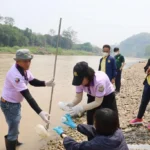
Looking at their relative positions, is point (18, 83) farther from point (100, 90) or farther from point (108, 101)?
point (108, 101)

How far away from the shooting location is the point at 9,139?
3395 millimetres

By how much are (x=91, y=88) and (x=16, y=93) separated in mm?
1021

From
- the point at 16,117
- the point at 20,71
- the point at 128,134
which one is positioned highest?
the point at 20,71

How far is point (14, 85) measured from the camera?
116 inches

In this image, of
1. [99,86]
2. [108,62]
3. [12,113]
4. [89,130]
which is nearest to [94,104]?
[99,86]

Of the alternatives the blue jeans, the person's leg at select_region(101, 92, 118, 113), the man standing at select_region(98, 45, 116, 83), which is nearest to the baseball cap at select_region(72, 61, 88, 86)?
the person's leg at select_region(101, 92, 118, 113)

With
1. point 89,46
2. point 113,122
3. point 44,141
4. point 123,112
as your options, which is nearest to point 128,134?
point 44,141

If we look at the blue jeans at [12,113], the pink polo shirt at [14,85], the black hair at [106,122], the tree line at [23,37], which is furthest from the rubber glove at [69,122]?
the tree line at [23,37]

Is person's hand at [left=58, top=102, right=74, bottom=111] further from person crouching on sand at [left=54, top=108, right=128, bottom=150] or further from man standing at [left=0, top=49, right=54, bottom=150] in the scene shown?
person crouching on sand at [left=54, top=108, right=128, bottom=150]

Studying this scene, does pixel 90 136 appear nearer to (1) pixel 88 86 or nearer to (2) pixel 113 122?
(2) pixel 113 122

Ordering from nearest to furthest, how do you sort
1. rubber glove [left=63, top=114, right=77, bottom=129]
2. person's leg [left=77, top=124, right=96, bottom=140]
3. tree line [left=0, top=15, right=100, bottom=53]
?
person's leg [left=77, top=124, right=96, bottom=140], rubber glove [left=63, top=114, right=77, bottom=129], tree line [left=0, top=15, right=100, bottom=53]

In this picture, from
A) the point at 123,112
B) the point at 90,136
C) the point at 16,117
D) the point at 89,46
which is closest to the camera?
the point at 90,136

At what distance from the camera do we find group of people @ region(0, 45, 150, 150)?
Result: 6.45 ft

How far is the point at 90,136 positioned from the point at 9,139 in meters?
1.65
